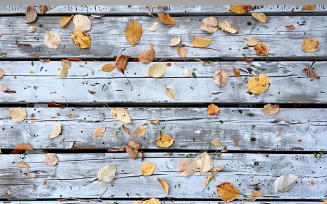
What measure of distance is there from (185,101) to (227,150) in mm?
340

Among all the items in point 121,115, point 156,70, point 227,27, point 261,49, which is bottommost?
point 121,115

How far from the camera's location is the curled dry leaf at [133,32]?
1.15m

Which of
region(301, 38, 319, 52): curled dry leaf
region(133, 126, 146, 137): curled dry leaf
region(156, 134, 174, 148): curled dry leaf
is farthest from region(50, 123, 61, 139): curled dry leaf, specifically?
region(301, 38, 319, 52): curled dry leaf

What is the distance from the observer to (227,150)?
3.73 feet

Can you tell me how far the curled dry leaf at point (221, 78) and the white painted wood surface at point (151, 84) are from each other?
0.9 inches

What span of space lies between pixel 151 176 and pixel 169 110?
0.36m

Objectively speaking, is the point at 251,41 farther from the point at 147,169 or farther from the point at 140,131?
the point at 147,169

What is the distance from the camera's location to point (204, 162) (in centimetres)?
112

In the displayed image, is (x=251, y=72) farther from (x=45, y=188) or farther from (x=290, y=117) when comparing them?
(x=45, y=188)

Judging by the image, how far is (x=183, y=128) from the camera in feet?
3.72

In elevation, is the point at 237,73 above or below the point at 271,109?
above

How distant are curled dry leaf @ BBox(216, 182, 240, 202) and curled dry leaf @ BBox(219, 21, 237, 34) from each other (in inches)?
31.5

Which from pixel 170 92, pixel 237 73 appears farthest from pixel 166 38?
pixel 237 73

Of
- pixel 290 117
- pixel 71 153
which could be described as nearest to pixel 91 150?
pixel 71 153
